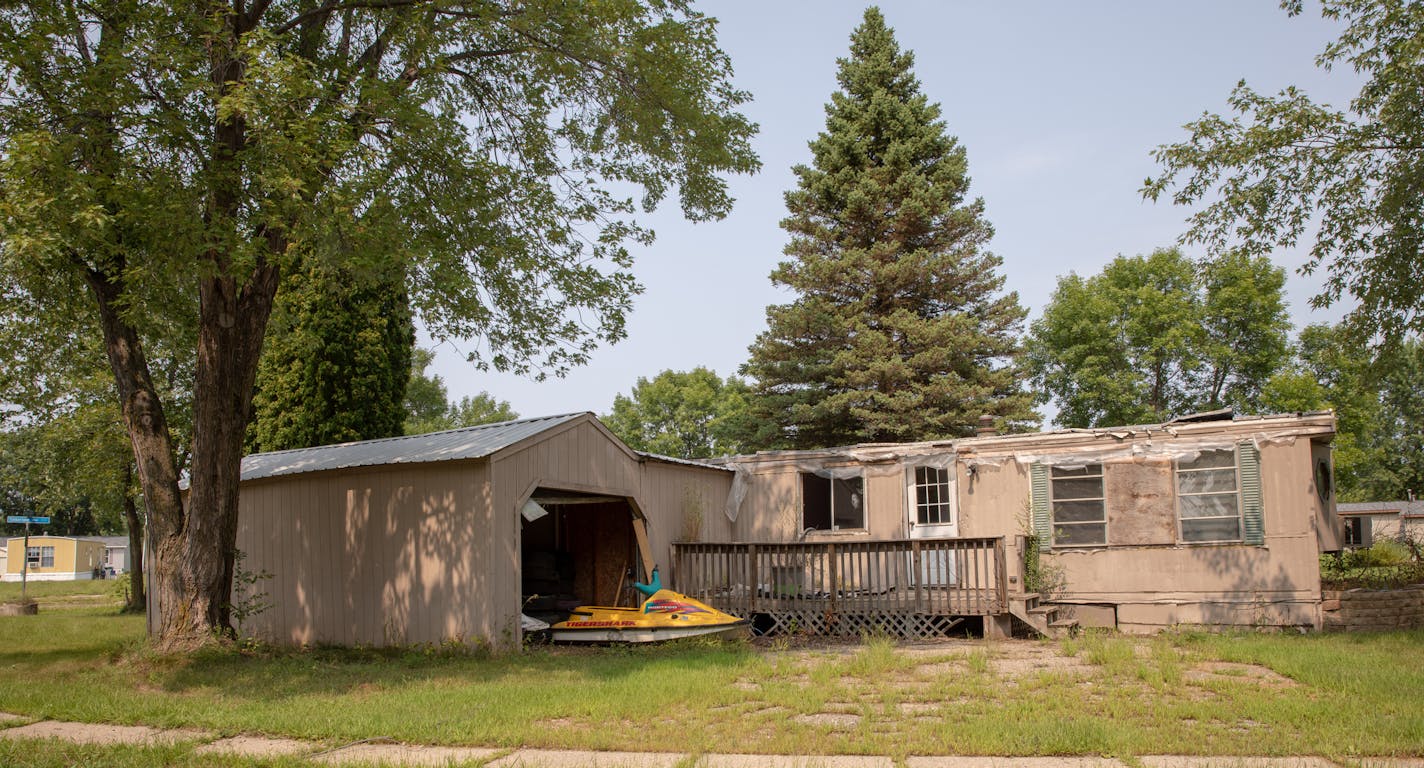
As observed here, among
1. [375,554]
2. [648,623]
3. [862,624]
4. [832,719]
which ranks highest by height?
[375,554]

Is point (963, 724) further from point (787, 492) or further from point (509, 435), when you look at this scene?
point (787, 492)

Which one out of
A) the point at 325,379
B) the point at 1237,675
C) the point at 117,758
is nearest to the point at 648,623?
the point at 1237,675

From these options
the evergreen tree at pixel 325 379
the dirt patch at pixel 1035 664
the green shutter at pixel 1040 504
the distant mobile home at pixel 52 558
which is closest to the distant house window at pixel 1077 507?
the green shutter at pixel 1040 504

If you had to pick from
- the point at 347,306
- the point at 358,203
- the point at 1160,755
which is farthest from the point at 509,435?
the point at 347,306

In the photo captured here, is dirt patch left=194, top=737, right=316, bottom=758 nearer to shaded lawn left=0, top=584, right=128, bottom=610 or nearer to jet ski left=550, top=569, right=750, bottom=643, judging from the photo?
jet ski left=550, top=569, right=750, bottom=643

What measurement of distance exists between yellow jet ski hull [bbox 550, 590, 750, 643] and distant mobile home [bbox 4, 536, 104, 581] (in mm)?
46234

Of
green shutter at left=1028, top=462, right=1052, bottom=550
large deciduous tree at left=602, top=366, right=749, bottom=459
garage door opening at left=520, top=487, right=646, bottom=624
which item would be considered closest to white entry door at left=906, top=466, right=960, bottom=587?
green shutter at left=1028, top=462, right=1052, bottom=550

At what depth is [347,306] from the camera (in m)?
21.6

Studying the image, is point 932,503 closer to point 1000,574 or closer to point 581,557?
point 1000,574

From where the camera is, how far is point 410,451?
1352 centimetres

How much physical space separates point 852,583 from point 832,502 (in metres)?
3.08

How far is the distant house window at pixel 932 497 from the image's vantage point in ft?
52.7

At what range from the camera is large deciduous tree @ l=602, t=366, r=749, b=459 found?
48.1 meters

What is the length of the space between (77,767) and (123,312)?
6.04m
